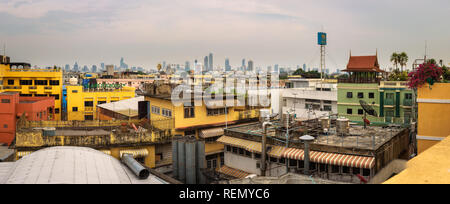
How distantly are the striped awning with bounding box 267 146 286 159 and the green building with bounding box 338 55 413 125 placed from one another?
23722mm

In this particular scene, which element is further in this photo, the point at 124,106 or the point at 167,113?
the point at 124,106

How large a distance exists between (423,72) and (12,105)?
37954 millimetres

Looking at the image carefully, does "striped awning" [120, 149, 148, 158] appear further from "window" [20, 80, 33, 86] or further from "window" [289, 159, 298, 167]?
"window" [20, 80, 33, 86]

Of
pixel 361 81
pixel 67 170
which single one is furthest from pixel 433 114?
pixel 361 81

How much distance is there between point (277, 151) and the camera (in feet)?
63.4

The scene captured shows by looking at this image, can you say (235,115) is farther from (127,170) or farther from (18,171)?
(18,171)

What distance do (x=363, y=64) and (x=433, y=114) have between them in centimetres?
2841

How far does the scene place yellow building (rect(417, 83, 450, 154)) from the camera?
1686 centimetres

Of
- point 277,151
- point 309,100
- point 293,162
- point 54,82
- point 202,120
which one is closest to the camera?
point 293,162

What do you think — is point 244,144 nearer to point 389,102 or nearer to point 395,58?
point 389,102

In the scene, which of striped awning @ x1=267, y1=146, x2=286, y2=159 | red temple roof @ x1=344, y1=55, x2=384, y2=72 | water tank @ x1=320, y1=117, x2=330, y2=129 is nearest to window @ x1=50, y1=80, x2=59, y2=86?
red temple roof @ x1=344, y1=55, x2=384, y2=72
